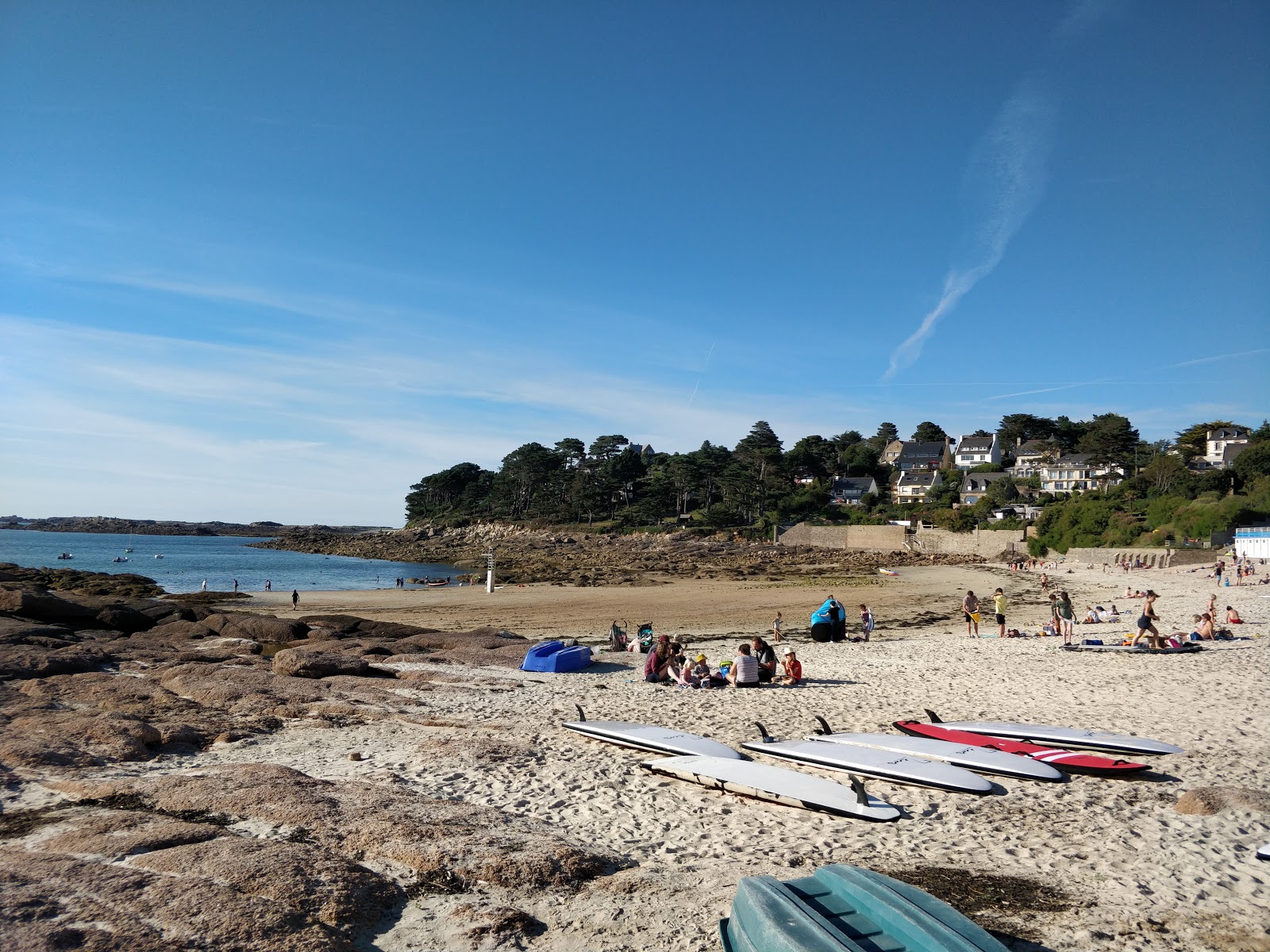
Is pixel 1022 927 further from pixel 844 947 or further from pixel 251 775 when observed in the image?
pixel 251 775

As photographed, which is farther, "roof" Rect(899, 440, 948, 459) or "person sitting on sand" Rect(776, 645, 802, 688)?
"roof" Rect(899, 440, 948, 459)

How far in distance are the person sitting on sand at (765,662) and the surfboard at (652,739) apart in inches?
159

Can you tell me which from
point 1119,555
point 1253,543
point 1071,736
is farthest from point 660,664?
point 1119,555

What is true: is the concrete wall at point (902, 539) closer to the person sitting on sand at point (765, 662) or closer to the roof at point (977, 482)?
the roof at point (977, 482)

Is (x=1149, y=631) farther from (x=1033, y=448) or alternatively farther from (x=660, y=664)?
(x=1033, y=448)

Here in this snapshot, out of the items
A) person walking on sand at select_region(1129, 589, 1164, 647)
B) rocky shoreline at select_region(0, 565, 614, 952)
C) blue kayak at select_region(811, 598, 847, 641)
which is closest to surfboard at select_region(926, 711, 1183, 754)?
rocky shoreline at select_region(0, 565, 614, 952)

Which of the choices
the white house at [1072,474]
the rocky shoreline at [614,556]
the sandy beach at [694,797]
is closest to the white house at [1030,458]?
the white house at [1072,474]

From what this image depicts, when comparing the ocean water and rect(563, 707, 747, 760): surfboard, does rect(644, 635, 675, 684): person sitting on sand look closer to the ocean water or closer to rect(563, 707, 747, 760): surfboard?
rect(563, 707, 747, 760): surfboard

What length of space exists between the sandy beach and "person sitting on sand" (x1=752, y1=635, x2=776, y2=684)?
19.0 inches

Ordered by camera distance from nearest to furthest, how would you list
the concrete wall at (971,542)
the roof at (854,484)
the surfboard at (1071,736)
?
the surfboard at (1071,736)
the concrete wall at (971,542)
the roof at (854,484)

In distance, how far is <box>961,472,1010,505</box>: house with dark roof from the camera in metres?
82.9

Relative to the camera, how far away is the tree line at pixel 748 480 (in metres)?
79.0

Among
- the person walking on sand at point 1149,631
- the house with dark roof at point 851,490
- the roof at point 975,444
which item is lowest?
the person walking on sand at point 1149,631

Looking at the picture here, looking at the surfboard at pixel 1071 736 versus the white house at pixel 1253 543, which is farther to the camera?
the white house at pixel 1253 543
